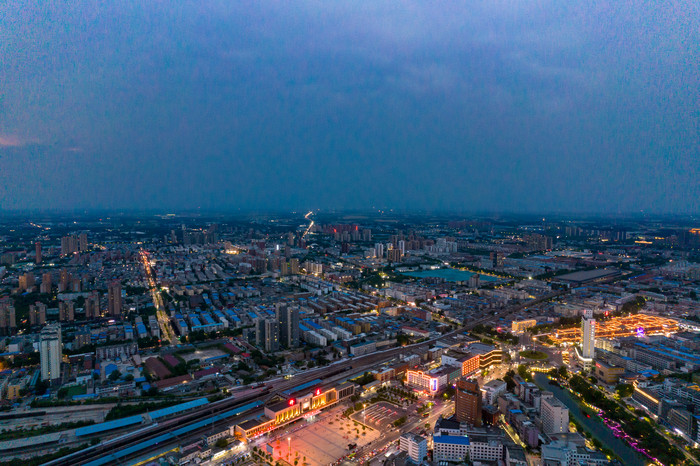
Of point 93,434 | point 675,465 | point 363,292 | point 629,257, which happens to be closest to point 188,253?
point 363,292

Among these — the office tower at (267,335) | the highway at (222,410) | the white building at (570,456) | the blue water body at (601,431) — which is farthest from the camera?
the office tower at (267,335)

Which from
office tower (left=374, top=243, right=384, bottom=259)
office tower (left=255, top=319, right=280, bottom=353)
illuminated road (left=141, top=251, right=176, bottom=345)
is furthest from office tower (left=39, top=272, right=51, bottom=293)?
office tower (left=374, top=243, right=384, bottom=259)

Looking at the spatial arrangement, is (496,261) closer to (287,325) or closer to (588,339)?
(588,339)

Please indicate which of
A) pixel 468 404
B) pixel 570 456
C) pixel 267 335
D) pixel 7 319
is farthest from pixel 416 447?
pixel 7 319

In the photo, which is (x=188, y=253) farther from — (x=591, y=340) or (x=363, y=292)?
(x=591, y=340)

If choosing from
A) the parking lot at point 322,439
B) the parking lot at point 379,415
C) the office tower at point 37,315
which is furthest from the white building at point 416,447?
the office tower at point 37,315

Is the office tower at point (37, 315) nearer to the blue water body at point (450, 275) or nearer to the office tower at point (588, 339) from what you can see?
the blue water body at point (450, 275)

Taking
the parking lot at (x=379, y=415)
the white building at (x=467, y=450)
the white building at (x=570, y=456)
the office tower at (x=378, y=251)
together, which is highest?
the office tower at (x=378, y=251)
